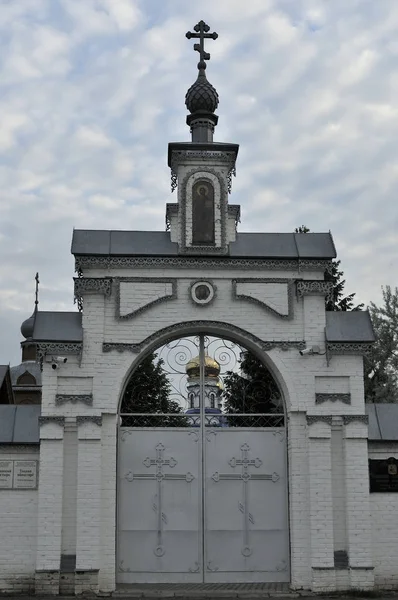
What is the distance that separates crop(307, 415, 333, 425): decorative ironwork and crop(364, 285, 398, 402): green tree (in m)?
8.98

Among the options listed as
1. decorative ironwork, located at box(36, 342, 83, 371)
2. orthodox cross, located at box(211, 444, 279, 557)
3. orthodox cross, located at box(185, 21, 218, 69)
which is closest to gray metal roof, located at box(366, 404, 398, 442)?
orthodox cross, located at box(211, 444, 279, 557)

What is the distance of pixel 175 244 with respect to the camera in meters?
13.6

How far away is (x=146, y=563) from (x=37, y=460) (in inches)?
87.9

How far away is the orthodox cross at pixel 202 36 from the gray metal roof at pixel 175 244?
10.7ft

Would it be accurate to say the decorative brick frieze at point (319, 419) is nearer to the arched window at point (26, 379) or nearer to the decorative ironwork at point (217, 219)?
the decorative ironwork at point (217, 219)

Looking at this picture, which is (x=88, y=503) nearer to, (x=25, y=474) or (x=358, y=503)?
(x=25, y=474)

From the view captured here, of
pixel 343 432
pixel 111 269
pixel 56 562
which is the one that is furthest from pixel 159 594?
pixel 111 269

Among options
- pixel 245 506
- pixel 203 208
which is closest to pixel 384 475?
pixel 245 506

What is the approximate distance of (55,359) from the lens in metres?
13.0

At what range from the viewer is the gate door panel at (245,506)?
12766 millimetres

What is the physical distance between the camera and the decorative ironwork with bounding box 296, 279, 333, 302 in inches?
527

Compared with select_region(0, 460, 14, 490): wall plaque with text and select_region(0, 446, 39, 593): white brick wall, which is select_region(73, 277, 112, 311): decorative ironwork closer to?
select_region(0, 446, 39, 593): white brick wall

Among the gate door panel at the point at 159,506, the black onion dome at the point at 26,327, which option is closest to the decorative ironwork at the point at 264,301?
the gate door panel at the point at 159,506

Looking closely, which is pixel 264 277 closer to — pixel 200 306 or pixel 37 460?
pixel 200 306
